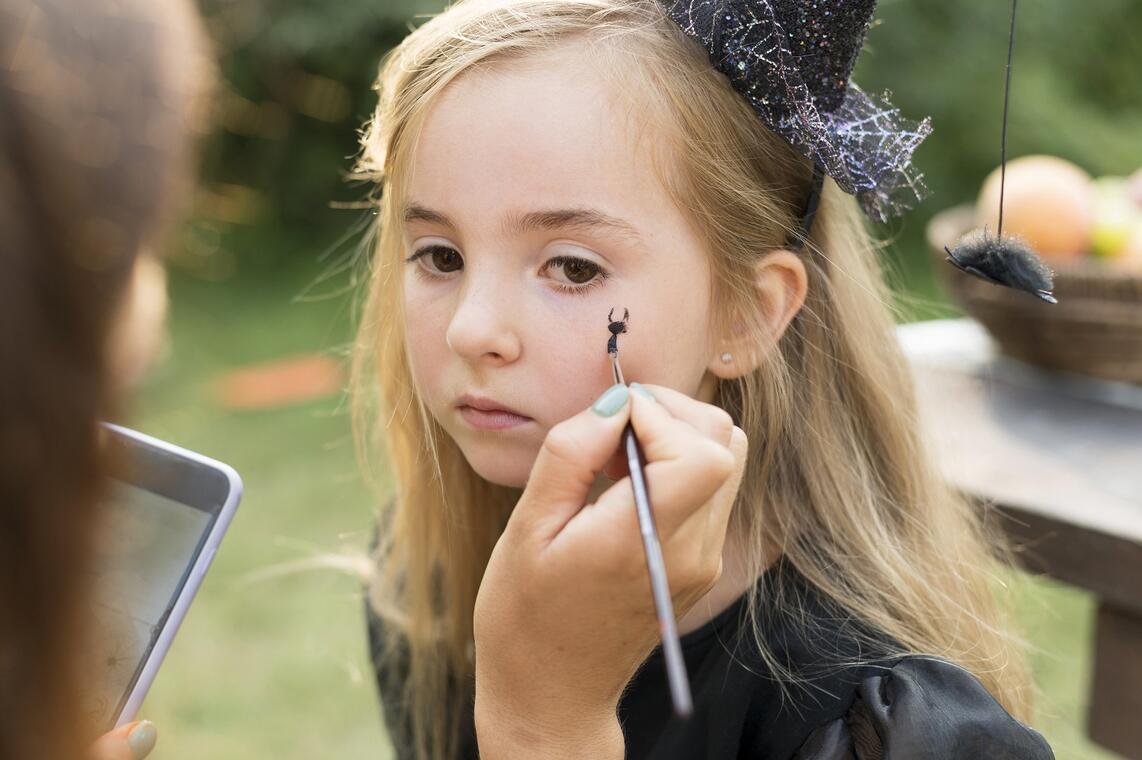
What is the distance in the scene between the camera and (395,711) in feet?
5.50

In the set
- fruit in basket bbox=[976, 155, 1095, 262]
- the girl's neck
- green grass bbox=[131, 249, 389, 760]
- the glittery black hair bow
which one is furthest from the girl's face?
fruit in basket bbox=[976, 155, 1095, 262]

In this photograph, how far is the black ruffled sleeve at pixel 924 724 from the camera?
1073mm

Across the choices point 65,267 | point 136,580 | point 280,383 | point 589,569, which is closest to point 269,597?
point 280,383

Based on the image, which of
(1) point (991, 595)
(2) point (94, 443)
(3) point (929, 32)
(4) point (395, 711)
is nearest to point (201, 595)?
(4) point (395, 711)

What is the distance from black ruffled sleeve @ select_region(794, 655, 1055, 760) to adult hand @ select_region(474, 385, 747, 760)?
24 centimetres

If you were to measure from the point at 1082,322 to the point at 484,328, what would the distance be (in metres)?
1.20

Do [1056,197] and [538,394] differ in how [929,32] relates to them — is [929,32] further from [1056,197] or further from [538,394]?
[538,394]

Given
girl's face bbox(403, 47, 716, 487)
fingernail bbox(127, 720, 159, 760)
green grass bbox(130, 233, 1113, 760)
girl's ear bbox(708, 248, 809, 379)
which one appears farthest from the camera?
green grass bbox(130, 233, 1113, 760)

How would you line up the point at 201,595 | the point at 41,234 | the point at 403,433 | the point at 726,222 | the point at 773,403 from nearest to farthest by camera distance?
the point at 41,234, the point at 726,222, the point at 773,403, the point at 403,433, the point at 201,595

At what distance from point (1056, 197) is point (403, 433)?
1283mm

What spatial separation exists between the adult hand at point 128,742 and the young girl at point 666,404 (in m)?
0.30

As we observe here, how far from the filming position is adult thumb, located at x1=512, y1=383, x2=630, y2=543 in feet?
3.11

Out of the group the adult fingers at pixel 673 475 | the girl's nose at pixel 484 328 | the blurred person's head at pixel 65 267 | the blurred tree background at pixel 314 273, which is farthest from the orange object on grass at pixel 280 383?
the blurred person's head at pixel 65 267

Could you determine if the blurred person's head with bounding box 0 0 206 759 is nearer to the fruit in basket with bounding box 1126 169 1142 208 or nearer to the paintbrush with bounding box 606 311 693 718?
the paintbrush with bounding box 606 311 693 718
